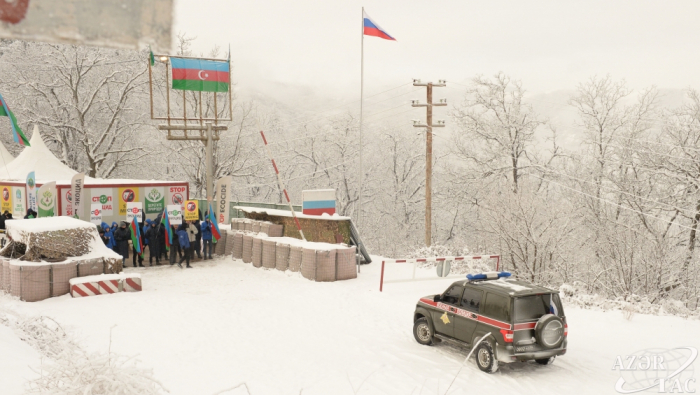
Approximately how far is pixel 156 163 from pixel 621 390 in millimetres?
43146

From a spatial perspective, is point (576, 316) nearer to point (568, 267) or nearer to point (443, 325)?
point (443, 325)

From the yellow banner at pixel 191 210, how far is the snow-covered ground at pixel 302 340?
3368 millimetres

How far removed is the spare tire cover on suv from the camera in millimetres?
9094

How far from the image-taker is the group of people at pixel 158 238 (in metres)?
18.0

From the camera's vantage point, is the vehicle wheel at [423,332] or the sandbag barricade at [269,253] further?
the sandbag barricade at [269,253]

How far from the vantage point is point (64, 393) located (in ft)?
14.9

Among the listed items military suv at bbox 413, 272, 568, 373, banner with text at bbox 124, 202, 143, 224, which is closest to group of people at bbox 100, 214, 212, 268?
banner with text at bbox 124, 202, 143, 224

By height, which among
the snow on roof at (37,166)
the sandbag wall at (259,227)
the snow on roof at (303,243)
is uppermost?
the snow on roof at (37,166)

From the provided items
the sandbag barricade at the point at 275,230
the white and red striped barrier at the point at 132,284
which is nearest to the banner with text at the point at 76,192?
the white and red striped barrier at the point at 132,284

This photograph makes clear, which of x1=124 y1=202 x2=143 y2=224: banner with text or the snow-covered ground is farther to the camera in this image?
x1=124 y1=202 x2=143 y2=224: banner with text

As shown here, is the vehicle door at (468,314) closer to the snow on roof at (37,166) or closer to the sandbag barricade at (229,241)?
the sandbag barricade at (229,241)

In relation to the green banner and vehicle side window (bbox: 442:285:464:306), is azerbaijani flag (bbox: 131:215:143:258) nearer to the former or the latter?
the green banner

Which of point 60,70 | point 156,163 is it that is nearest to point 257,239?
point 60,70

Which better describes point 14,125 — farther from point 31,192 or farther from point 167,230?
point 167,230
